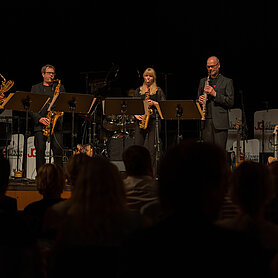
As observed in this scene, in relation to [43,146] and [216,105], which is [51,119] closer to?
[43,146]

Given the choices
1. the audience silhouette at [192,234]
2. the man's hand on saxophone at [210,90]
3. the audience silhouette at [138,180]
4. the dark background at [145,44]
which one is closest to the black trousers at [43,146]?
the man's hand on saxophone at [210,90]

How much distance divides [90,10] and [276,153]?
17.3ft

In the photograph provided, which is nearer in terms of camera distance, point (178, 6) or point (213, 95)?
point (213, 95)

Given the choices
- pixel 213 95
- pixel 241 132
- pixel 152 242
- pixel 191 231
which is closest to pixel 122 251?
pixel 152 242

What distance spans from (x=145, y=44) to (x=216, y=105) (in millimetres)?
4057

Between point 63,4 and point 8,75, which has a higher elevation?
point 63,4

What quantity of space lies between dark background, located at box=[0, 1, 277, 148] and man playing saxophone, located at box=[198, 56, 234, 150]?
310cm

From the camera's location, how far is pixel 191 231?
1478 millimetres

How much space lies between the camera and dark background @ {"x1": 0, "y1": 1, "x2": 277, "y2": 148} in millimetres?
10141

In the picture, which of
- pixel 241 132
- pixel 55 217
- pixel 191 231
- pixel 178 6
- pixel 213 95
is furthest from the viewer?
pixel 178 6

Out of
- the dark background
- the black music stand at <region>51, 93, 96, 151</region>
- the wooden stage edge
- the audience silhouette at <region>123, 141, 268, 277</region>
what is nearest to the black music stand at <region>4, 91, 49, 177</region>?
the black music stand at <region>51, 93, 96, 151</region>

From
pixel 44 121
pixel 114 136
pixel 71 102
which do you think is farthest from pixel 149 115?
pixel 114 136

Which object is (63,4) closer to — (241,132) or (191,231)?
(241,132)

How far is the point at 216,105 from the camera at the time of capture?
6930 millimetres
